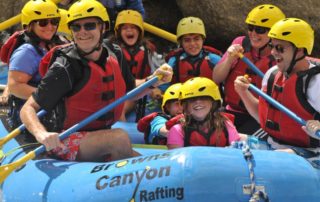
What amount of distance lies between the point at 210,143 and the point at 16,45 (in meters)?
2.24

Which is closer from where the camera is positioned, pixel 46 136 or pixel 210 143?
pixel 46 136

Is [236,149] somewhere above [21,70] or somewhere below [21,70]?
Answer: below

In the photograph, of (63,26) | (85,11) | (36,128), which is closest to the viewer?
(36,128)

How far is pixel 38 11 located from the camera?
557 centimetres

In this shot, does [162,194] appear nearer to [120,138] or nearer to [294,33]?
[120,138]

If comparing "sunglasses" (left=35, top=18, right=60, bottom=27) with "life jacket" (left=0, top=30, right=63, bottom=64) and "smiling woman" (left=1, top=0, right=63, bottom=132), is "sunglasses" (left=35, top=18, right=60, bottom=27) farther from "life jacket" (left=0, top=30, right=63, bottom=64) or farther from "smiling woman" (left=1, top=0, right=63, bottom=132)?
"life jacket" (left=0, top=30, right=63, bottom=64)

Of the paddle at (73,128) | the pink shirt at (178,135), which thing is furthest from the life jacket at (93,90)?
the pink shirt at (178,135)

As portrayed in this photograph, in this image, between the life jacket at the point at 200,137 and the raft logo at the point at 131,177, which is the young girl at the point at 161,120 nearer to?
the life jacket at the point at 200,137

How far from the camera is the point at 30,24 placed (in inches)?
222

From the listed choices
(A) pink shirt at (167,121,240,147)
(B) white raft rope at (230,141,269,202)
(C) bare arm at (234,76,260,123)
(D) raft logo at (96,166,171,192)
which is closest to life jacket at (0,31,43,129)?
(A) pink shirt at (167,121,240,147)

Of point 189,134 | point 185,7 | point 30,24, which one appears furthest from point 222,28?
point 189,134

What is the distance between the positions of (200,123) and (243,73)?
56.5 inches

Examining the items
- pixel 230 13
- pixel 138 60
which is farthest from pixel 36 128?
pixel 230 13

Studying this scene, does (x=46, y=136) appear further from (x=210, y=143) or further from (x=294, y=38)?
(x=294, y=38)
